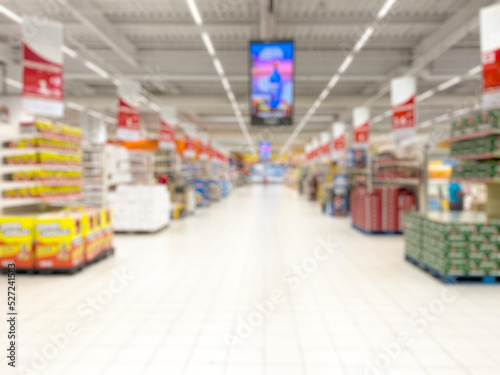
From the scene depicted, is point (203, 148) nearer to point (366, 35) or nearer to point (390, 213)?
point (366, 35)

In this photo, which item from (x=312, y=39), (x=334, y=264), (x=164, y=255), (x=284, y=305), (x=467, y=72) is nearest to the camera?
(x=284, y=305)

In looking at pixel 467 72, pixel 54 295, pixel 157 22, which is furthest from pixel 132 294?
pixel 467 72

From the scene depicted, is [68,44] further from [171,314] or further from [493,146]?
[493,146]

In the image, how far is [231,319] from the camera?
14.3 ft

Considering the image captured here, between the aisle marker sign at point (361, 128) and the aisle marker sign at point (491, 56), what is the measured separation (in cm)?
880

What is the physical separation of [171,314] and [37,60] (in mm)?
5179

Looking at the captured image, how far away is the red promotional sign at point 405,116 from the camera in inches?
417

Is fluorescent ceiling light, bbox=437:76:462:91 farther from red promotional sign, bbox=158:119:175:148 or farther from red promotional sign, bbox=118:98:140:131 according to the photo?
red promotional sign, bbox=118:98:140:131

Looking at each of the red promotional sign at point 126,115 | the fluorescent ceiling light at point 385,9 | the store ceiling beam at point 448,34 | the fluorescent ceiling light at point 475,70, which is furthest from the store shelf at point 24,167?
the fluorescent ceiling light at point 475,70

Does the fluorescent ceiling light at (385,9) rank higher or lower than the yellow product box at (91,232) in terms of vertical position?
higher

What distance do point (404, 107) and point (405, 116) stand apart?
11.2 inches

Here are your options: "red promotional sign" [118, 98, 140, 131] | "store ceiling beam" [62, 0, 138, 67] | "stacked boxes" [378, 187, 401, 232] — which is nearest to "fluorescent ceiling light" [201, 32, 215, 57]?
"store ceiling beam" [62, 0, 138, 67]

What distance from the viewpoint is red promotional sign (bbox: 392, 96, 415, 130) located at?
10594 millimetres

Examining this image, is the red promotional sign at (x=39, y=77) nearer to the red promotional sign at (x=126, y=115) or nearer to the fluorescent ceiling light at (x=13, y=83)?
the red promotional sign at (x=126, y=115)
